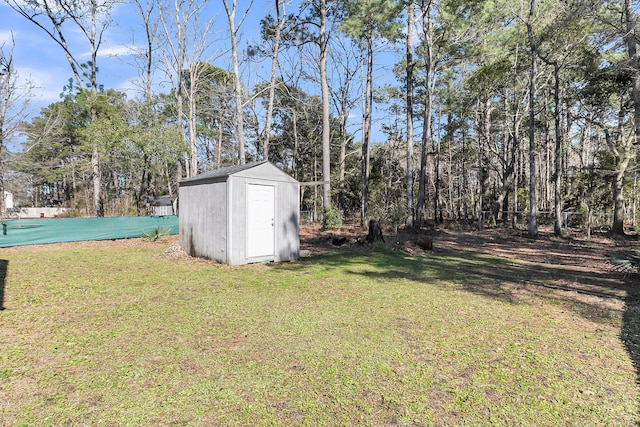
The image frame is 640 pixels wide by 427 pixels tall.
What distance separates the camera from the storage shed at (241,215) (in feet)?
23.1

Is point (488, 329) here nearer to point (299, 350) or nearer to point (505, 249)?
point (299, 350)

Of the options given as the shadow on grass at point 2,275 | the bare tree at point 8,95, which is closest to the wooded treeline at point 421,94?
the bare tree at point 8,95

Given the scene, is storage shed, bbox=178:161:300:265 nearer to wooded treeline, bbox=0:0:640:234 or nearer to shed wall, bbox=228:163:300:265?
shed wall, bbox=228:163:300:265

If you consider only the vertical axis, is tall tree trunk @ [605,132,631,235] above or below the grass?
above

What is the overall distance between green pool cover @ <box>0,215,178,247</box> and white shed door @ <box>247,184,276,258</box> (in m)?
5.29

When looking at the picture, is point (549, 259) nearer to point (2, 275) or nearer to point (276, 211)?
point (276, 211)

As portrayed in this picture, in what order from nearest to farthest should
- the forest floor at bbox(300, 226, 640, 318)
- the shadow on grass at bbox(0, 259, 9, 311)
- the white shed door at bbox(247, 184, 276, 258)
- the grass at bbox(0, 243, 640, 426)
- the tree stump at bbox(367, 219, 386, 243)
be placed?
Answer: 1. the grass at bbox(0, 243, 640, 426)
2. the shadow on grass at bbox(0, 259, 9, 311)
3. the forest floor at bbox(300, 226, 640, 318)
4. the white shed door at bbox(247, 184, 276, 258)
5. the tree stump at bbox(367, 219, 386, 243)

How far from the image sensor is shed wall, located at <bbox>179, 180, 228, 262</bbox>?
7109mm

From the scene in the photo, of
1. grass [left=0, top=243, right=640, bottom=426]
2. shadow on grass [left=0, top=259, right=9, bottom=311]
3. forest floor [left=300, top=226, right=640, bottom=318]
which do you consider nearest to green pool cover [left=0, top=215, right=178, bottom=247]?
shadow on grass [left=0, top=259, right=9, bottom=311]

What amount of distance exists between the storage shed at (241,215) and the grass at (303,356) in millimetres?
1962

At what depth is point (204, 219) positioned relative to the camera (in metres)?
7.60

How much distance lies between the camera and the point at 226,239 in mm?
6992

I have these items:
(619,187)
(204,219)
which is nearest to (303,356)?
(204,219)

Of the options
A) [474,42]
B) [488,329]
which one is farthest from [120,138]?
[474,42]
